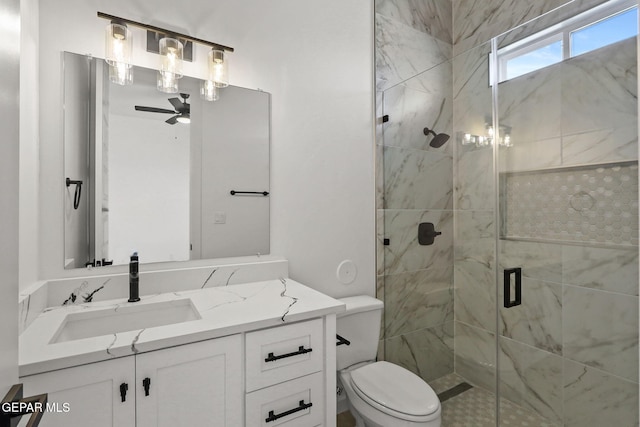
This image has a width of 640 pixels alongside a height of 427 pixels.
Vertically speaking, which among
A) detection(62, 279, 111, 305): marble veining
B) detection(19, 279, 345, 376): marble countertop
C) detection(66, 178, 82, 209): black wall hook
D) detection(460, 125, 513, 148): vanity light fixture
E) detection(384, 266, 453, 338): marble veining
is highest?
detection(460, 125, 513, 148): vanity light fixture

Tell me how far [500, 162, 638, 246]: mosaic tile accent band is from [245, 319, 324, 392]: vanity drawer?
45.0 inches

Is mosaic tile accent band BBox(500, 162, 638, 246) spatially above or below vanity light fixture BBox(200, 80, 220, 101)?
below

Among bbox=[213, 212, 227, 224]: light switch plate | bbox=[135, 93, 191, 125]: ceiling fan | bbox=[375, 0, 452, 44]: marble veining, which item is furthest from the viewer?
bbox=[375, 0, 452, 44]: marble veining

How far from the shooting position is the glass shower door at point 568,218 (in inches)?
54.6

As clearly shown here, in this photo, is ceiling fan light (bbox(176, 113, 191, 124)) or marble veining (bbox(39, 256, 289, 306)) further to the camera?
ceiling fan light (bbox(176, 113, 191, 124))

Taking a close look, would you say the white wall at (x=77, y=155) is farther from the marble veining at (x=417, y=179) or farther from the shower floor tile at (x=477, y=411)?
the shower floor tile at (x=477, y=411)

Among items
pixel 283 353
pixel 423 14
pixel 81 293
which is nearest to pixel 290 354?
pixel 283 353

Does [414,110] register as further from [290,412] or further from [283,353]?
[290,412]

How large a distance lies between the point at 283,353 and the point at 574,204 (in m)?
1.44

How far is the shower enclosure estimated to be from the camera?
1406 mm

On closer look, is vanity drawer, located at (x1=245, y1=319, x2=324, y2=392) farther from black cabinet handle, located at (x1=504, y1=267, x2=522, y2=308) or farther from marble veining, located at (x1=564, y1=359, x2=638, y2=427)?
marble veining, located at (x1=564, y1=359, x2=638, y2=427)

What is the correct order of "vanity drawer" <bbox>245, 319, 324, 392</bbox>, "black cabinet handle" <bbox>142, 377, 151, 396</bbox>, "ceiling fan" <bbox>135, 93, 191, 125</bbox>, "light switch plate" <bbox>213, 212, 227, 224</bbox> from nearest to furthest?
"black cabinet handle" <bbox>142, 377, 151, 396</bbox> < "vanity drawer" <bbox>245, 319, 324, 392</bbox> < "ceiling fan" <bbox>135, 93, 191, 125</bbox> < "light switch plate" <bbox>213, 212, 227, 224</bbox>

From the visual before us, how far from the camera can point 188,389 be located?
38.1 inches

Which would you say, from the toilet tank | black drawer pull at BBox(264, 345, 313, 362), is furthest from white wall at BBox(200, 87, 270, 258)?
black drawer pull at BBox(264, 345, 313, 362)
